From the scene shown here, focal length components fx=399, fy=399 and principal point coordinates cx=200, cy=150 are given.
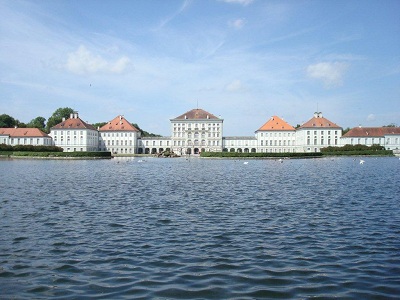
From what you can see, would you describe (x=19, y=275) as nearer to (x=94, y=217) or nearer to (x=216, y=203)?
(x=94, y=217)

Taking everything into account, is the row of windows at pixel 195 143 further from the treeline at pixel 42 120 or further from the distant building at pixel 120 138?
the treeline at pixel 42 120

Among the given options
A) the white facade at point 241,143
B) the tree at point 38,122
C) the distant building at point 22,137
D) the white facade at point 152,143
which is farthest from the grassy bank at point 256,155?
the tree at point 38,122

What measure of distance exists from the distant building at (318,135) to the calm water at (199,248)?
96779mm

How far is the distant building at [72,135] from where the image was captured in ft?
358

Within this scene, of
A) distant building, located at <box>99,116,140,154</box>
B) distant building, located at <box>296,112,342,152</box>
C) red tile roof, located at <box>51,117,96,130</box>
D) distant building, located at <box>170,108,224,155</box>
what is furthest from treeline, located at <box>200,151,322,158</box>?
red tile roof, located at <box>51,117,96,130</box>

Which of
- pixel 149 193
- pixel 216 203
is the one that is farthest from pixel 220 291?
pixel 149 193

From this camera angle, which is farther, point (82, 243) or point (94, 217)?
point (94, 217)

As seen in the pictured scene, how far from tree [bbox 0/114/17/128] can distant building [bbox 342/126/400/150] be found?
9722 centimetres

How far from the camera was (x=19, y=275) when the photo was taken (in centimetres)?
770

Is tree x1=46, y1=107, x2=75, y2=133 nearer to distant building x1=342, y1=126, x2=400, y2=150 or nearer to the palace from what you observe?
the palace

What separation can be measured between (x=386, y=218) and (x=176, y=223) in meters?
6.96

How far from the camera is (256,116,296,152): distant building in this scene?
11656 centimetres

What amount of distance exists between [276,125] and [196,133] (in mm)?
23825

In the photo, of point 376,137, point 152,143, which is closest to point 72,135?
point 152,143
